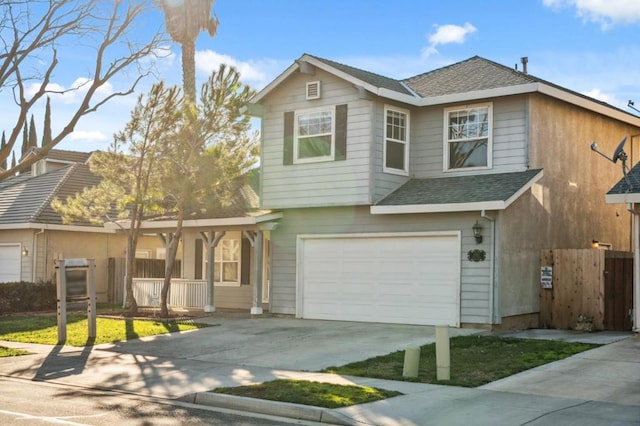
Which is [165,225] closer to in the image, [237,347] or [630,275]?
[237,347]

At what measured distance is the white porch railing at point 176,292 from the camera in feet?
79.6

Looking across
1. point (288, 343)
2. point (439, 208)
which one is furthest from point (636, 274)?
point (288, 343)

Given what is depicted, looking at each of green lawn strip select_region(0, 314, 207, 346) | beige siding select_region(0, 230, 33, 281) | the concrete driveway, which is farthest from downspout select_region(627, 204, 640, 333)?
beige siding select_region(0, 230, 33, 281)

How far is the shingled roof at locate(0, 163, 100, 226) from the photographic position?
2883cm

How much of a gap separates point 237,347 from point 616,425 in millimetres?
8913

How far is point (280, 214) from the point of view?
21.5 metres

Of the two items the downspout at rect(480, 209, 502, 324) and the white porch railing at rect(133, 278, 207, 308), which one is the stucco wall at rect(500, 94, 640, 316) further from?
the white porch railing at rect(133, 278, 207, 308)

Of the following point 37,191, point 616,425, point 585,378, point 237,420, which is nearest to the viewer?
point 616,425

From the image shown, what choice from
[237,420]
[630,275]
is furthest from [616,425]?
[630,275]

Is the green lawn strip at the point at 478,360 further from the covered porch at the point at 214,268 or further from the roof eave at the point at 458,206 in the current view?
the covered porch at the point at 214,268

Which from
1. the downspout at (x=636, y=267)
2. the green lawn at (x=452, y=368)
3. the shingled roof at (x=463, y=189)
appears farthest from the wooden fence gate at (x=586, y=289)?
the green lawn at (x=452, y=368)

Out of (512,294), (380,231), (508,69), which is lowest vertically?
(512,294)

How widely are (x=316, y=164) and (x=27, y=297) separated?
11753 mm

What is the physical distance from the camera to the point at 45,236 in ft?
94.1
